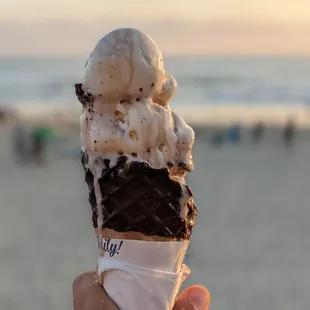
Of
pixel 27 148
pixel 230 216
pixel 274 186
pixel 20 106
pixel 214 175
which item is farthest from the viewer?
pixel 20 106

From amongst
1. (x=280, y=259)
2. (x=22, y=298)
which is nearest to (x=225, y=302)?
(x=280, y=259)

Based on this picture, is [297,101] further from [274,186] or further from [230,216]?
[230,216]

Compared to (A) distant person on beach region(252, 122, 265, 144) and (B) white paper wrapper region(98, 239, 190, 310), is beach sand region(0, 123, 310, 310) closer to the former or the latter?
(A) distant person on beach region(252, 122, 265, 144)

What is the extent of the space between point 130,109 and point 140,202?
0.31 m

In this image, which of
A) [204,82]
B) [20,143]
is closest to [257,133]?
[20,143]

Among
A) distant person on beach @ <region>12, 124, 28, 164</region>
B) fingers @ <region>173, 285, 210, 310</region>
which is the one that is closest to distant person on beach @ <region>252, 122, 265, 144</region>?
distant person on beach @ <region>12, 124, 28, 164</region>

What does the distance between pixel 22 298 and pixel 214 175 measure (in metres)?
8.03

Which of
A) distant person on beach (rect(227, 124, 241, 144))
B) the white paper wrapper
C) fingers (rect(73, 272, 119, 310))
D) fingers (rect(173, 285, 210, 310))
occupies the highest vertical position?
the white paper wrapper

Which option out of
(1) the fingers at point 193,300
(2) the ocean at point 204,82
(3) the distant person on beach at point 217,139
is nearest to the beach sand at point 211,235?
A: (3) the distant person on beach at point 217,139

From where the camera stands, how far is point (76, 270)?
A: 33.4 ft

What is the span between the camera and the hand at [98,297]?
7.22 feet

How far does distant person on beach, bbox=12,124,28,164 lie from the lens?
19.4 m

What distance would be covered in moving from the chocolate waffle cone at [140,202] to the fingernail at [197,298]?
8.8 inches

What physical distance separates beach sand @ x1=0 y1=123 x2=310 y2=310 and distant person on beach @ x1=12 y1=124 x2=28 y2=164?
1.15 m
